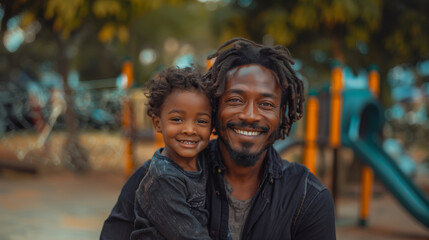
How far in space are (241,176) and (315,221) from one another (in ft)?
1.26

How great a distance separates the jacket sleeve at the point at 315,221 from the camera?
6.23 feet

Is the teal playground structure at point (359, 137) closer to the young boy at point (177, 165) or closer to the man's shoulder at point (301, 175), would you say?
the man's shoulder at point (301, 175)

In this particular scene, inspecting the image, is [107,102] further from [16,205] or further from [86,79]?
[86,79]

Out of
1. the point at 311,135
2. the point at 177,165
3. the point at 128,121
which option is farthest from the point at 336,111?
the point at 177,165

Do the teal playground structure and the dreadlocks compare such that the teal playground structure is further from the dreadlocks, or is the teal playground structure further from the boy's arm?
the boy's arm

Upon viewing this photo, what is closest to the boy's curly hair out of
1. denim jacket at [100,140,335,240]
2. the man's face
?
the man's face

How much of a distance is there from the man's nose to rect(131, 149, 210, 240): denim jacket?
1.14 feet

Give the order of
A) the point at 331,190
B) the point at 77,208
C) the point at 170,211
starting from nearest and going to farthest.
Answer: the point at 170,211 < the point at 77,208 < the point at 331,190

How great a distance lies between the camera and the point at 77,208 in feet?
22.7

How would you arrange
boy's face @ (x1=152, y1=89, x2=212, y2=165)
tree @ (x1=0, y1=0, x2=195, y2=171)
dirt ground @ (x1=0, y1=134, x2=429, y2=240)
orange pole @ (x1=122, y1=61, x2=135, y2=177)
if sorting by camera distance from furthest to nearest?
orange pole @ (x1=122, y1=61, x2=135, y2=177) → tree @ (x1=0, y1=0, x2=195, y2=171) → dirt ground @ (x1=0, y1=134, x2=429, y2=240) → boy's face @ (x1=152, y1=89, x2=212, y2=165)

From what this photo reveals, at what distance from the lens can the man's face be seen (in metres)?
1.98

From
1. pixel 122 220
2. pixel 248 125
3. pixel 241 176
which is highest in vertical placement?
pixel 248 125

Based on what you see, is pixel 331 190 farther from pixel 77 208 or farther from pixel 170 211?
pixel 170 211

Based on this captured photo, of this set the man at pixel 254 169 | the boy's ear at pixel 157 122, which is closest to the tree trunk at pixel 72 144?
the boy's ear at pixel 157 122
